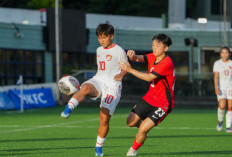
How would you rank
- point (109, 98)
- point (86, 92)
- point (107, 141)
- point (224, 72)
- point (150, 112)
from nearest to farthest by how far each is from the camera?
1. point (86, 92)
2. point (150, 112)
3. point (109, 98)
4. point (107, 141)
5. point (224, 72)

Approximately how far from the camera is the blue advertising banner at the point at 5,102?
27969 millimetres

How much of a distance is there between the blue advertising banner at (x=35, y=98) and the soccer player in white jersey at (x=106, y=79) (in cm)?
1855

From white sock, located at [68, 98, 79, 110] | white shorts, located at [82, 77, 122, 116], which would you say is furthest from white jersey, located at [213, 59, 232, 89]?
white sock, located at [68, 98, 79, 110]

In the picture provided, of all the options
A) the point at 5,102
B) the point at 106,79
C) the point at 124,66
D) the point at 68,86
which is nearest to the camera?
the point at 124,66

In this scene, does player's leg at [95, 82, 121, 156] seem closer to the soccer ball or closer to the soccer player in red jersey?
the soccer player in red jersey

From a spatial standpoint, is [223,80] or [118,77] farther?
[223,80]

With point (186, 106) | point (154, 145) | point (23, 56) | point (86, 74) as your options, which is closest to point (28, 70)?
point (23, 56)

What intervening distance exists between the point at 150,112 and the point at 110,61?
110 cm

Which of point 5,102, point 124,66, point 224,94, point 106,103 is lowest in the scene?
point 5,102

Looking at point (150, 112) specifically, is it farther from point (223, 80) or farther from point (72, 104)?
point (223, 80)

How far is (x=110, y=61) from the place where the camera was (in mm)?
10594

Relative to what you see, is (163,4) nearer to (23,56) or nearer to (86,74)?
(23,56)

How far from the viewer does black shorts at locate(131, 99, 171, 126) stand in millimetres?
10211

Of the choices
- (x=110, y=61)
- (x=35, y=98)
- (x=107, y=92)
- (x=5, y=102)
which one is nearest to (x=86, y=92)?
(x=107, y=92)
